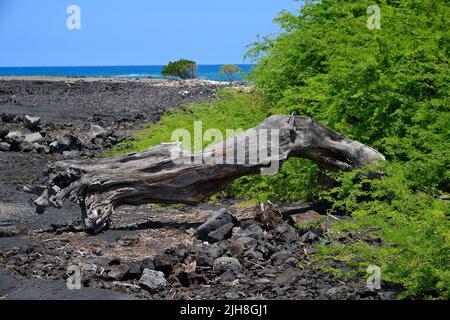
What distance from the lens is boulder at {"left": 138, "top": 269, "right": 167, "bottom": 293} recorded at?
637 centimetres

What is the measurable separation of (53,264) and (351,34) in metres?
6.81

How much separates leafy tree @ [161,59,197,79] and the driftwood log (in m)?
57.3

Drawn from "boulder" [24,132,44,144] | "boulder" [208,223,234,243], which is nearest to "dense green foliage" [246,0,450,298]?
"boulder" [208,223,234,243]

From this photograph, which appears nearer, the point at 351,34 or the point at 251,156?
the point at 251,156

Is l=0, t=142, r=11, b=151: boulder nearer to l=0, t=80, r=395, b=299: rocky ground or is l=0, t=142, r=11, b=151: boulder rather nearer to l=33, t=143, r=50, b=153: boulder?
l=33, t=143, r=50, b=153: boulder

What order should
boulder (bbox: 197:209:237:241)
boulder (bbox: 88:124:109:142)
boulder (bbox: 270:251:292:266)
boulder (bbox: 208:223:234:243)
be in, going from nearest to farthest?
boulder (bbox: 270:251:292:266) < boulder (bbox: 208:223:234:243) < boulder (bbox: 197:209:237:241) < boulder (bbox: 88:124:109:142)

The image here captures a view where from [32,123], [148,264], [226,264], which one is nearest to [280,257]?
[226,264]

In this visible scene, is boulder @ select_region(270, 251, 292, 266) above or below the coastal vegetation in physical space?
below

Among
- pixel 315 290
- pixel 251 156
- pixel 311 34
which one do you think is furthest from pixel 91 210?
pixel 311 34

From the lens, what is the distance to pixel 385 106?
10.1m

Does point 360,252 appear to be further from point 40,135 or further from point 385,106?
point 40,135

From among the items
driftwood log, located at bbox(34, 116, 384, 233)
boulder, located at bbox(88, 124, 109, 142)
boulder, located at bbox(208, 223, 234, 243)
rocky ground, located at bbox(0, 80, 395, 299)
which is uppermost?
driftwood log, located at bbox(34, 116, 384, 233)

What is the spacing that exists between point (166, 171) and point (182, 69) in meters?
57.8

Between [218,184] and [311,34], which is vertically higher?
[311,34]
